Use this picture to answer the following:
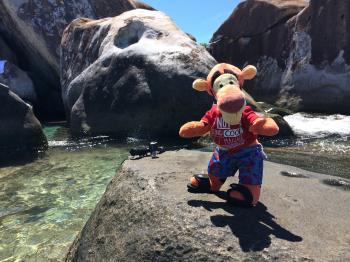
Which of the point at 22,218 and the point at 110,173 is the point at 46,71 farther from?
the point at 22,218

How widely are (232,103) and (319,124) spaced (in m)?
8.70

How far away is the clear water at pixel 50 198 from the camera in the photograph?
4320 mm

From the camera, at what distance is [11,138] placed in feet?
27.9

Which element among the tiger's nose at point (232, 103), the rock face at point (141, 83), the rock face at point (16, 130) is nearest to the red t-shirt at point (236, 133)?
the tiger's nose at point (232, 103)

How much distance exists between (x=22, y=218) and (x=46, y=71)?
49.8ft

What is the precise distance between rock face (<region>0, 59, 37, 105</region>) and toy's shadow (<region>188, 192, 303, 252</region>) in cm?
1720

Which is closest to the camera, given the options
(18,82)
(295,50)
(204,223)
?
(204,223)

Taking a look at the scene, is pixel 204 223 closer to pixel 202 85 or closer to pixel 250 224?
pixel 250 224

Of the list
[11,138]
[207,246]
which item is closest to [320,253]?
[207,246]

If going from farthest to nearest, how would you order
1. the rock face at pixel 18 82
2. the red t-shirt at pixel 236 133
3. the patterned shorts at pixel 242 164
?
the rock face at pixel 18 82, the red t-shirt at pixel 236 133, the patterned shorts at pixel 242 164

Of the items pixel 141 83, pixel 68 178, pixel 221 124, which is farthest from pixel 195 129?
pixel 141 83

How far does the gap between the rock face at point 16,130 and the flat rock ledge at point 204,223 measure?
517 centimetres

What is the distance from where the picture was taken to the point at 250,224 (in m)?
2.73

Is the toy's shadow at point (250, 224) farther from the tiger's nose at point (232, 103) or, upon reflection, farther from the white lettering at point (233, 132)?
the tiger's nose at point (232, 103)
